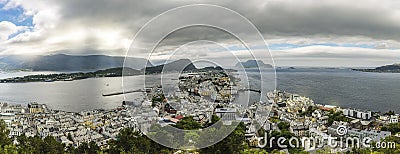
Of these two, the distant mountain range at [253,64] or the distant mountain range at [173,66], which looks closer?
the distant mountain range at [253,64]

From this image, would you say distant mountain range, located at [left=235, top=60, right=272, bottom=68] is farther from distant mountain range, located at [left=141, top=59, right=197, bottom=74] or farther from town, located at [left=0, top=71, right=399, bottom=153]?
town, located at [left=0, top=71, right=399, bottom=153]

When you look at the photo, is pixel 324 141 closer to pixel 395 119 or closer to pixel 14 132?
pixel 395 119

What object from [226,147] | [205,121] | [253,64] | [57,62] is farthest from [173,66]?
[57,62]

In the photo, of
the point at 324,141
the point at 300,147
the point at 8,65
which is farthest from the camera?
the point at 8,65

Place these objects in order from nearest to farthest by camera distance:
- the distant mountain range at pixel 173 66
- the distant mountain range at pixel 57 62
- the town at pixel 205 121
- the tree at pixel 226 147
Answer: the distant mountain range at pixel 173 66
the tree at pixel 226 147
the town at pixel 205 121
the distant mountain range at pixel 57 62

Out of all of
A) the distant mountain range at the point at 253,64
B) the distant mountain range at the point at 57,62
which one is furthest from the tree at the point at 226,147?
the distant mountain range at the point at 57,62

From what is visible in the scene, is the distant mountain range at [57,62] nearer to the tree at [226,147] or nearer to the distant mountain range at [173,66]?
the tree at [226,147]

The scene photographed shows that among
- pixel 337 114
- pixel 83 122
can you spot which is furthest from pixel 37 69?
pixel 337 114

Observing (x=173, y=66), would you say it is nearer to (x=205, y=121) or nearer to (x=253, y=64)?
(x=253, y=64)
